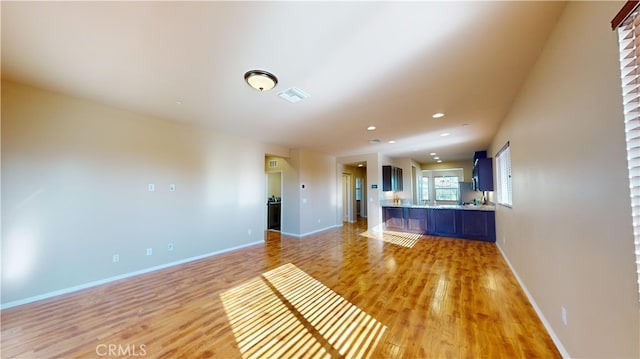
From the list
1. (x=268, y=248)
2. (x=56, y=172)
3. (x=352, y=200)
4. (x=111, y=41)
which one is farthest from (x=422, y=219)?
(x=56, y=172)

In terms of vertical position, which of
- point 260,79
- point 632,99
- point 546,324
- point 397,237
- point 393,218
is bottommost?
point 397,237

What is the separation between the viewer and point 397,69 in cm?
230

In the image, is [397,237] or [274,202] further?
[274,202]

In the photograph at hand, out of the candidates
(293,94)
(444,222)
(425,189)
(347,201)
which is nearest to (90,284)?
(293,94)

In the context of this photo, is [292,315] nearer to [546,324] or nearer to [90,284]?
[546,324]

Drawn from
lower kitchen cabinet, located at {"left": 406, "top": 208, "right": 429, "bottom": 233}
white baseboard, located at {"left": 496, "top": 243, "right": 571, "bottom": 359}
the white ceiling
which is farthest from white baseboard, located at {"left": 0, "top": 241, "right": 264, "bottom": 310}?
lower kitchen cabinet, located at {"left": 406, "top": 208, "right": 429, "bottom": 233}

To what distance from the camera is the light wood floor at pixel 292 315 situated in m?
1.84

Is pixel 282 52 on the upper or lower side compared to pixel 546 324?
upper

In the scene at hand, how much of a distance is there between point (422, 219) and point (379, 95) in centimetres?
501

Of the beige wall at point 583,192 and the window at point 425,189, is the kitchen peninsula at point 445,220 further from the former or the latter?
the window at point 425,189

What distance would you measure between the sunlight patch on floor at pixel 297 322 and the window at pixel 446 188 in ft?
30.5

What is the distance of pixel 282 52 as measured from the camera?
6.66 feet

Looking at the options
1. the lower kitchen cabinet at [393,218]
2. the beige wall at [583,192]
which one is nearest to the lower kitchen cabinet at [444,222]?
the lower kitchen cabinet at [393,218]

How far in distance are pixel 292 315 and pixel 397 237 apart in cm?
461
